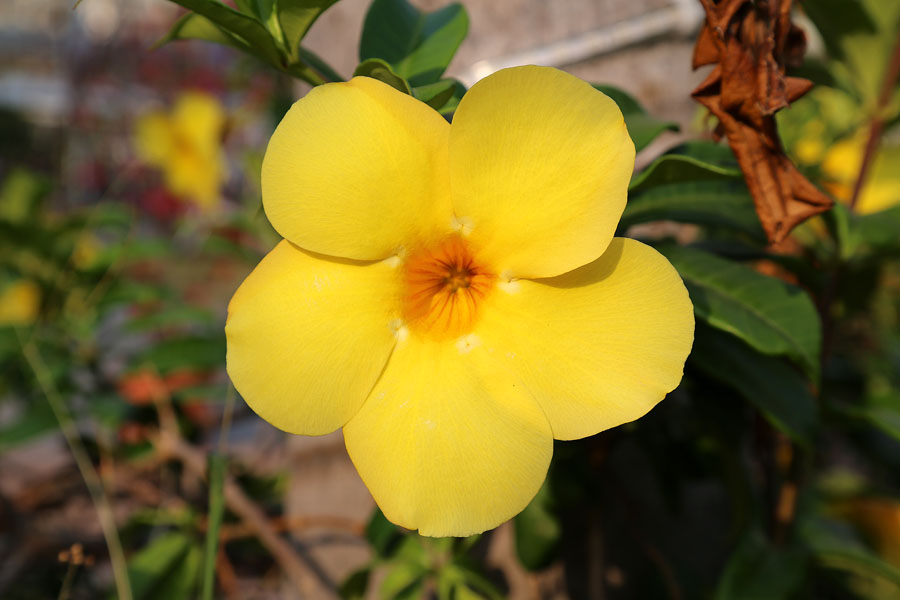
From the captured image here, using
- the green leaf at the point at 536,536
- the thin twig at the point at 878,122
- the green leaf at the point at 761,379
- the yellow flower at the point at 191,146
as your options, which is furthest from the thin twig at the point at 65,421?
the thin twig at the point at 878,122

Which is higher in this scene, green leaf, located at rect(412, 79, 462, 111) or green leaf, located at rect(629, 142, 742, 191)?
green leaf, located at rect(412, 79, 462, 111)

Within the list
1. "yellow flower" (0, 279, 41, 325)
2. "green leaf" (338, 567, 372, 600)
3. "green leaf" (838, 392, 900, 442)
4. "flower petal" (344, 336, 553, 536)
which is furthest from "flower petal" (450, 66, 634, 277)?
"yellow flower" (0, 279, 41, 325)

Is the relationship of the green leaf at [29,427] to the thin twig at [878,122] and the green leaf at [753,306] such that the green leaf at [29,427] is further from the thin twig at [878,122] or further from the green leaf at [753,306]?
the thin twig at [878,122]

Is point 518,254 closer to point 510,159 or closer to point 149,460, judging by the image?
point 510,159

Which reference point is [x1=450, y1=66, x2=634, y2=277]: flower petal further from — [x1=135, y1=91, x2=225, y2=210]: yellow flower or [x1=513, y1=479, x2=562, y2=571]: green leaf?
[x1=135, y1=91, x2=225, y2=210]: yellow flower

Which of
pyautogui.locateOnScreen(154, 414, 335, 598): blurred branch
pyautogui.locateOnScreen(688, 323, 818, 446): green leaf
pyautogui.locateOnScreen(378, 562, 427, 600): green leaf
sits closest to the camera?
pyautogui.locateOnScreen(688, 323, 818, 446): green leaf

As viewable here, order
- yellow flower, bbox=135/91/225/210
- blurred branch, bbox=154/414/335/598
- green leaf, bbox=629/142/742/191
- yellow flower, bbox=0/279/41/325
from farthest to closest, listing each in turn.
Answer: yellow flower, bbox=135/91/225/210 → yellow flower, bbox=0/279/41/325 → blurred branch, bbox=154/414/335/598 → green leaf, bbox=629/142/742/191

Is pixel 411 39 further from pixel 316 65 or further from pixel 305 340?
pixel 305 340
